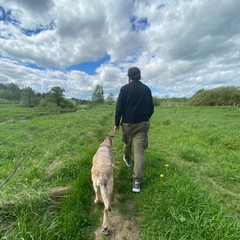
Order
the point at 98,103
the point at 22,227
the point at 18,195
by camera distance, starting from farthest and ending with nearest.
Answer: the point at 98,103
the point at 18,195
the point at 22,227

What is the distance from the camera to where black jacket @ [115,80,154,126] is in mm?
3762

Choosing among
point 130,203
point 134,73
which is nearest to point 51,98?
point 134,73

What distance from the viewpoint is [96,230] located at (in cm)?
257

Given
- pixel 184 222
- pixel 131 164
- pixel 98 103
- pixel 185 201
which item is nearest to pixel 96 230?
pixel 184 222

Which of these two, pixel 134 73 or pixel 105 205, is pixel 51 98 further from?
pixel 105 205

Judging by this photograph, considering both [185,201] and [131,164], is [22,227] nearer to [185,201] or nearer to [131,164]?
[185,201]

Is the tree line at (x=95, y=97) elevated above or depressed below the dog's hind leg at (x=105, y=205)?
above

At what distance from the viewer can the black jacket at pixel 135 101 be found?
3762 millimetres

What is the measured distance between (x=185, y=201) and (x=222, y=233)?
0.68m

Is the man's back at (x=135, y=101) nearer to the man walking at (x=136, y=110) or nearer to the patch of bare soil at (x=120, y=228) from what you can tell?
the man walking at (x=136, y=110)

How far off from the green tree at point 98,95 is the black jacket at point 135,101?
233ft

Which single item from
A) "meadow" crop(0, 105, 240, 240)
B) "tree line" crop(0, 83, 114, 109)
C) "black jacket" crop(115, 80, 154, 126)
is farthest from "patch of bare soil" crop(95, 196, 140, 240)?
"tree line" crop(0, 83, 114, 109)

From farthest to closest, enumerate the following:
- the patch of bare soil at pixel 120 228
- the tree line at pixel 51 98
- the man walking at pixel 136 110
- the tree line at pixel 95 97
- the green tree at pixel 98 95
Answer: the green tree at pixel 98 95, the tree line at pixel 51 98, the tree line at pixel 95 97, the man walking at pixel 136 110, the patch of bare soil at pixel 120 228

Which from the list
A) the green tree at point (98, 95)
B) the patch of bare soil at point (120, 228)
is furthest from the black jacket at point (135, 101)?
the green tree at point (98, 95)
